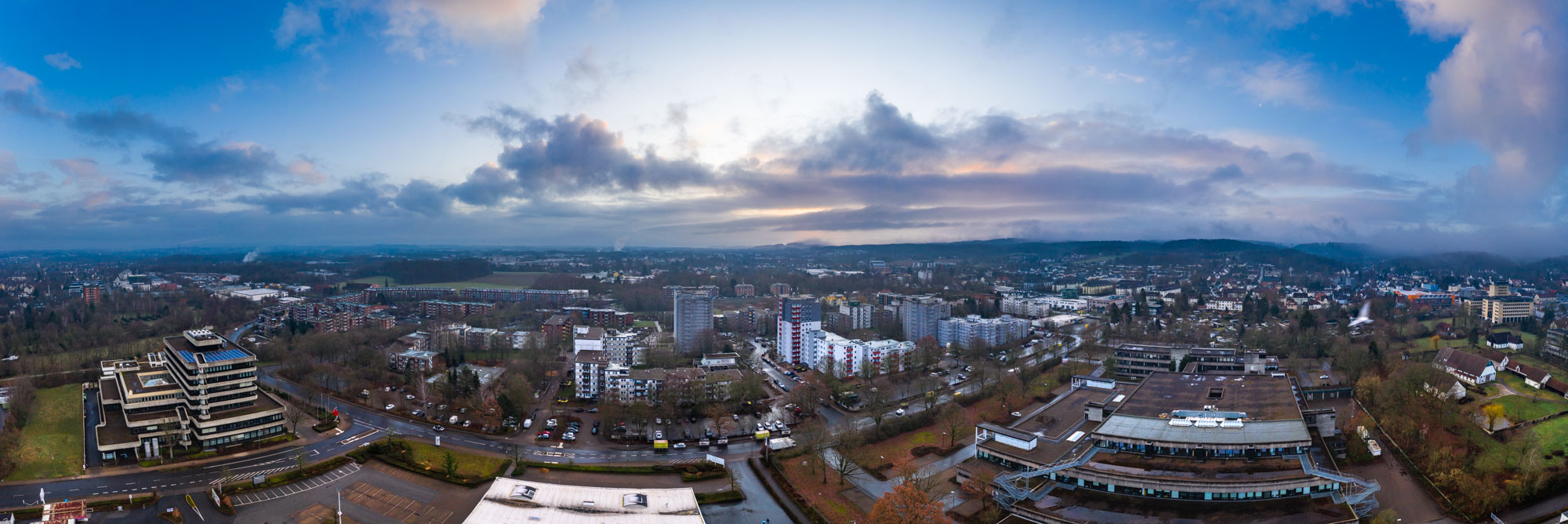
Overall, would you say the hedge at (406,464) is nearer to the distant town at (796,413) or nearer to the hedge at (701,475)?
the distant town at (796,413)

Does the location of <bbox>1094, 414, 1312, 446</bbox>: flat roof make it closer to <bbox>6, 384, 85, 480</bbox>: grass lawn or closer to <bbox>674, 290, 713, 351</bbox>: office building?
<bbox>674, 290, 713, 351</bbox>: office building

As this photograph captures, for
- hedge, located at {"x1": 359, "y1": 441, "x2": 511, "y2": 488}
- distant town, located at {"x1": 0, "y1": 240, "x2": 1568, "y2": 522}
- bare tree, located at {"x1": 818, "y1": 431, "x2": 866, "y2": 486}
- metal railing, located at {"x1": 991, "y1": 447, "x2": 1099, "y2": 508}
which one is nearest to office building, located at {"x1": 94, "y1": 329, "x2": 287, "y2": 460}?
distant town, located at {"x1": 0, "y1": 240, "x2": 1568, "y2": 522}

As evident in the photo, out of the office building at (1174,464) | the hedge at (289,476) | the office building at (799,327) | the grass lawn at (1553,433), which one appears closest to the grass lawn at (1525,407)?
the grass lawn at (1553,433)

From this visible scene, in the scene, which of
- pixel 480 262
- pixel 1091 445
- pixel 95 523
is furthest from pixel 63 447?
pixel 480 262

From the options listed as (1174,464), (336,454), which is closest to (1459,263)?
(1174,464)

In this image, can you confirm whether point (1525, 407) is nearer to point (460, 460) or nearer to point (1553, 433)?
point (1553, 433)

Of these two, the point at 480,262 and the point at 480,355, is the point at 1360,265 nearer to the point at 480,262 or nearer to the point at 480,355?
the point at 480,355
